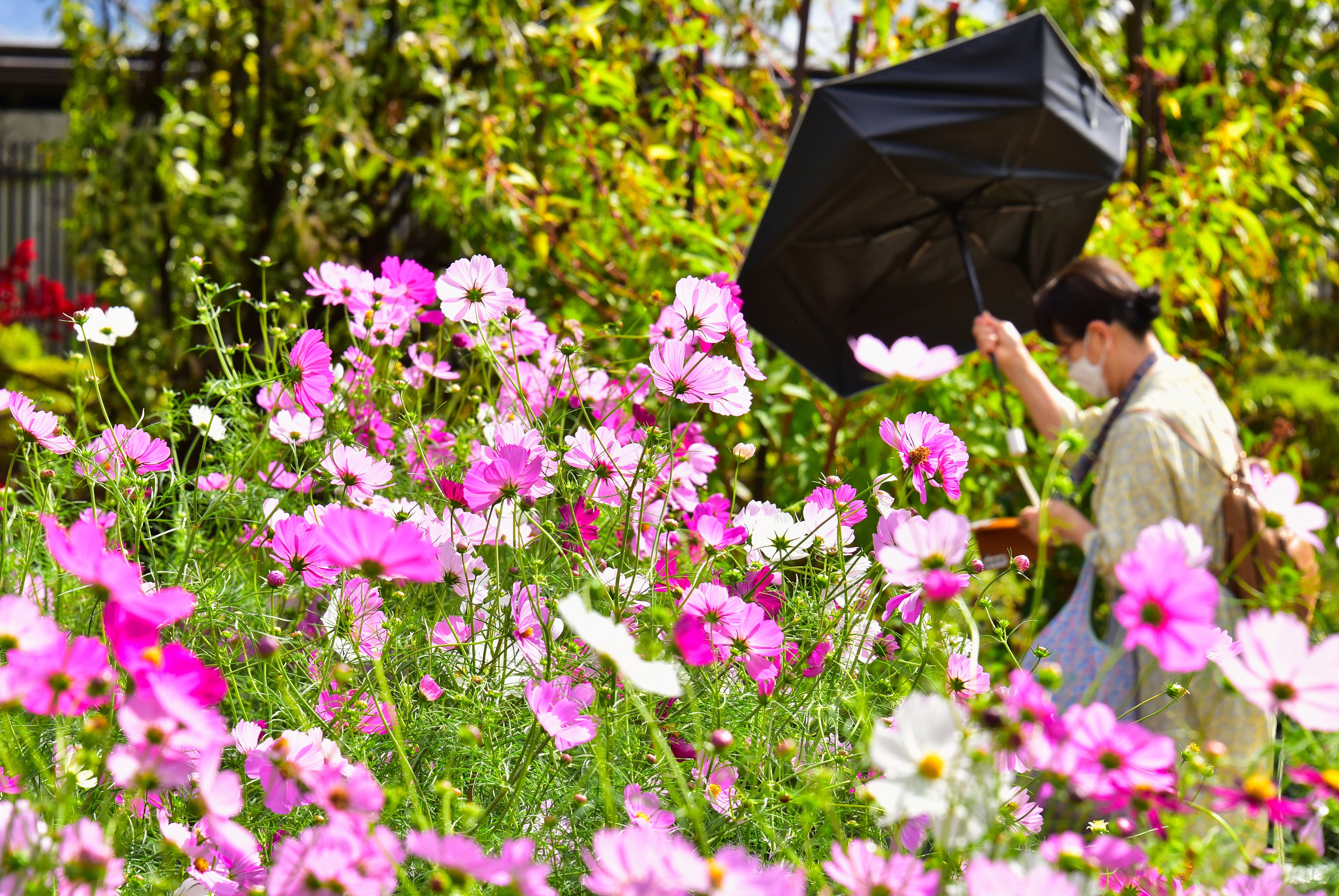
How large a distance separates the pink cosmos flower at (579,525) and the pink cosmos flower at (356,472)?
0.14m

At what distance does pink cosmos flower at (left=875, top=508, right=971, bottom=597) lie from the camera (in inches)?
17.6

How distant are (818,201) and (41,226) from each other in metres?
→ 5.90

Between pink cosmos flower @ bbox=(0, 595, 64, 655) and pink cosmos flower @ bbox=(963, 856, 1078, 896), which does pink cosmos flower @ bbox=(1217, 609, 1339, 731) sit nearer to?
pink cosmos flower @ bbox=(963, 856, 1078, 896)

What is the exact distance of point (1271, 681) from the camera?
0.38m

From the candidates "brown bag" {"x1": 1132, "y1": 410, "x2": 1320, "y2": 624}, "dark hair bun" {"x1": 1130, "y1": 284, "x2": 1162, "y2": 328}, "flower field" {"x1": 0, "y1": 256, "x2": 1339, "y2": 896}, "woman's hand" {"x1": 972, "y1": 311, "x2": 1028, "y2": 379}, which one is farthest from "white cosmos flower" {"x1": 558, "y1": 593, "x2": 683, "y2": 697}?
"dark hair bun" {"x1": 1130, "y1": 284, "x2": 1162, "y2": 328}

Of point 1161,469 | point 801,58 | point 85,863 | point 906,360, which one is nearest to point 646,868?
point 85,863

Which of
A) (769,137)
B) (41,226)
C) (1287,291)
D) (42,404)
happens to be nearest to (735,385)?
(42,404)

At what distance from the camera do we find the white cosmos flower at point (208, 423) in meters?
0.91

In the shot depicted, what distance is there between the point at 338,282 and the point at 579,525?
40 cm

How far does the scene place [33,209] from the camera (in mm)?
6320

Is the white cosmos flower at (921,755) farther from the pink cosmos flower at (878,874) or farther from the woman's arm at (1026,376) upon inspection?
the woman's arm at (1026,376)

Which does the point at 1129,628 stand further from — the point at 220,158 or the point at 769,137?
the point at 220,158

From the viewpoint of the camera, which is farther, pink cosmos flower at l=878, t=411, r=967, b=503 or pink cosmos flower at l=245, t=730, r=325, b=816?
pink cosmos flower at l=878, t=411, r=967, b=503

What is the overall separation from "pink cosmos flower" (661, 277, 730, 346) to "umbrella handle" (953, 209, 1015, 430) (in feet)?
5.47
